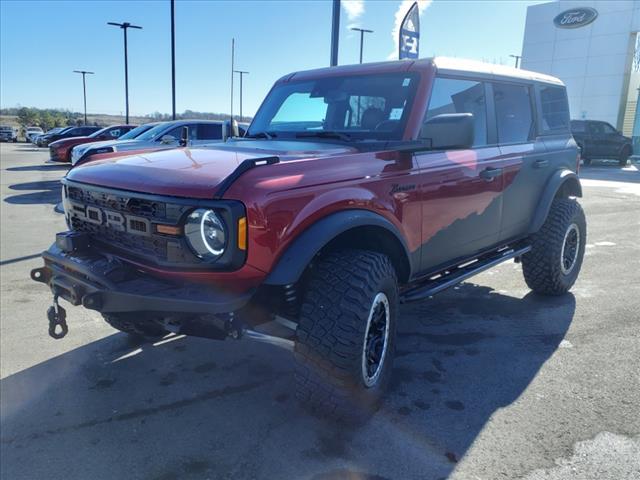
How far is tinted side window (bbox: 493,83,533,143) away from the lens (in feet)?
13.7

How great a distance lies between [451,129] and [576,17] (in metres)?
32.1

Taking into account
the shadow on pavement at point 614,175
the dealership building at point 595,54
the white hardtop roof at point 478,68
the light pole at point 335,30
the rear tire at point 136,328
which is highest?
the dealership building at point 595,54

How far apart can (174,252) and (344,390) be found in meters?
1.09

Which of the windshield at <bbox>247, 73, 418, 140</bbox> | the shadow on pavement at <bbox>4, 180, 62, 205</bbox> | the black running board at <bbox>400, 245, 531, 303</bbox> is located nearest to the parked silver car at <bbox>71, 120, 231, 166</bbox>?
the shadow on pavement at <bbox>4, 180, 62, 205</bbox>

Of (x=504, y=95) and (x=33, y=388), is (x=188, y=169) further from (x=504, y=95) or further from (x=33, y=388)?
(x=504, y=95)

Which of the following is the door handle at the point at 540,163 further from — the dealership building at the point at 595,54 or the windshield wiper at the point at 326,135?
the dealership building at the point at 595,54

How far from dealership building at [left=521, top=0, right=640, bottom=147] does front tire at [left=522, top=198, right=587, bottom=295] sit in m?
25.7

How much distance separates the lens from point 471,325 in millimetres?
4328

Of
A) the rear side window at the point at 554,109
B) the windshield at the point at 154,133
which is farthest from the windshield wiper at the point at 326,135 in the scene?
the windshield at the point at 154,133

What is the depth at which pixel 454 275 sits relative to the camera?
3.85 m

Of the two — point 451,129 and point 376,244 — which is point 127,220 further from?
point 451,129

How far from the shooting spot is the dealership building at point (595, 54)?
28.0 meters

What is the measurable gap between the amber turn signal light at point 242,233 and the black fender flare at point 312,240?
0.64ft

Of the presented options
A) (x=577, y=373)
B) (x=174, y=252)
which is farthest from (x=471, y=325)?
(x=174, y=252)
